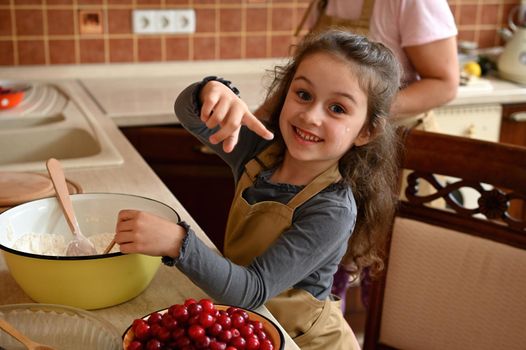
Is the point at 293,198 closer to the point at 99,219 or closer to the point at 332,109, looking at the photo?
the point at 332,109

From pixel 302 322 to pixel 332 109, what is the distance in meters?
0.33

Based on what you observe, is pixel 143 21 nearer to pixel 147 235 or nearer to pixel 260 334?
pixel 147 235

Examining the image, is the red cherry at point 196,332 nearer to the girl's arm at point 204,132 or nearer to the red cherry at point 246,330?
the red cherry at point 246,330

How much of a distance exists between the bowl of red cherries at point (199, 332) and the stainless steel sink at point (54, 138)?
31.8 inches

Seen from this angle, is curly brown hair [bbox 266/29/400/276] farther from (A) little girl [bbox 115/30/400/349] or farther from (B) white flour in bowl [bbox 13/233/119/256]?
(B) white flour in bowl [bbox 13/233/119/256]

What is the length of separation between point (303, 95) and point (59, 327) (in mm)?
512

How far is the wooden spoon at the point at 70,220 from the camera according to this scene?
3.53 feet

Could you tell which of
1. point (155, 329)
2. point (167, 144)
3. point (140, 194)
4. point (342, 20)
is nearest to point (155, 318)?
point (155, 329)

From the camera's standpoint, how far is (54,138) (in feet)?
6.12

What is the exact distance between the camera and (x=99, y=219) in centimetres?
118

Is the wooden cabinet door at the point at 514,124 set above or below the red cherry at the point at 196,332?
below

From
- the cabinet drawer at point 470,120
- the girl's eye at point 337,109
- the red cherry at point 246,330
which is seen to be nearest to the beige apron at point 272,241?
the girl's eye at point 337,109

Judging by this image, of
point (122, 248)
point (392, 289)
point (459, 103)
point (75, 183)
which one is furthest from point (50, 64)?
point (122, 248)

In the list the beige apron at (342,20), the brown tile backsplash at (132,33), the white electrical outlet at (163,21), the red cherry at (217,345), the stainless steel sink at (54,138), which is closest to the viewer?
the red cherry at (217,345)
